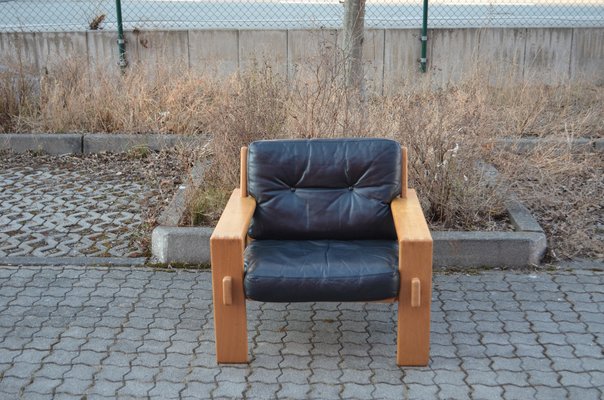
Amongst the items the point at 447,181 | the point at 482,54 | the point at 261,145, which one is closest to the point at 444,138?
the point at 447,181

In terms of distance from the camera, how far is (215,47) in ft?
35.5

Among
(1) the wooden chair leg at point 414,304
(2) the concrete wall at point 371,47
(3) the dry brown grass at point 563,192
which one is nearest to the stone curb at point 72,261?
(1) the wooden chair leg at point 414,304

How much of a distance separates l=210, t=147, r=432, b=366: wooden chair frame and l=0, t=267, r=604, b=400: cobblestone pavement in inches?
4.0

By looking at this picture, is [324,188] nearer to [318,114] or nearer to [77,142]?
[318,114]

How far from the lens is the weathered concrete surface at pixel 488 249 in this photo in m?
5.59

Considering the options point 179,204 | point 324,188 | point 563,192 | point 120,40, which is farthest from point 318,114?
point 120,40

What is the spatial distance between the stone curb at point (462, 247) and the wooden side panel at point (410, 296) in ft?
4.26

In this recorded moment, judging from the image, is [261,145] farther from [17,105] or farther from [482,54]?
[482,54]

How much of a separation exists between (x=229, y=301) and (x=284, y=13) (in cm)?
1257

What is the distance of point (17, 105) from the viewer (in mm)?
8953

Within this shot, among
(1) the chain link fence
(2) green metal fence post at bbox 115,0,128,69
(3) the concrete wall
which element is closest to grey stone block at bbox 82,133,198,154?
(3) the concrete wall

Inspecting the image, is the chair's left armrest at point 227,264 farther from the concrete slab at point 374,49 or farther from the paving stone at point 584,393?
the concrete slab at point 374,49

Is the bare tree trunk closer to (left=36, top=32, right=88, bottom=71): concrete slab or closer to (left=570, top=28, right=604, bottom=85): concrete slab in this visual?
(left=570, top=28, right=604, bottom=85): concrete slab

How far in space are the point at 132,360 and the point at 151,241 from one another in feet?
5.63
